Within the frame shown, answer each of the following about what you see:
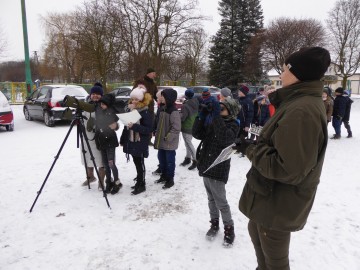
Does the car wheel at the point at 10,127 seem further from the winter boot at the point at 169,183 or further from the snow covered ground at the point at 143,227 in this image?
the winter boot at the point at 169,183

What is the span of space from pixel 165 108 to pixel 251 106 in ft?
8.79

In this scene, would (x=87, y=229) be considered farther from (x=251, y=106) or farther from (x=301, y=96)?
(x=251, y=106)

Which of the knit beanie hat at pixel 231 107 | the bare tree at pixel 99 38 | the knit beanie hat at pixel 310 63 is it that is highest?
the bare tree at pixel 99 38

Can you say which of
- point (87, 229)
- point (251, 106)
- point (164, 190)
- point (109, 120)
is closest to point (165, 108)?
point (109, 120)

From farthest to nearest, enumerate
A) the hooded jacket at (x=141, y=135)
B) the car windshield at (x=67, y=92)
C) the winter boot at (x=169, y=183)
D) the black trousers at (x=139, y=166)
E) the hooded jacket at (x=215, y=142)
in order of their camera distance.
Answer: the car windshield at (x=67, y=92) < the winter boot at (x=169, y=183) < the black trousers at (x=139, y=166) < the hooded jacket at (x=141, y=135) < the hooded jacket at (x=215, y=142)

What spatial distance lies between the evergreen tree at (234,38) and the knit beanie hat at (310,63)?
31337 mm

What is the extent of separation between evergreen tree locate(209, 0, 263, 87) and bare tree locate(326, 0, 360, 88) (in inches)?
313

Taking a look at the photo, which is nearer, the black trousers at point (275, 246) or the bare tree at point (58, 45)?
the black trousers at point (275, 246)

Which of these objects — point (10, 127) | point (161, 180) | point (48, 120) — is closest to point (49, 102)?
point (48, 120)

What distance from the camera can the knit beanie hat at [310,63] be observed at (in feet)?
5.45

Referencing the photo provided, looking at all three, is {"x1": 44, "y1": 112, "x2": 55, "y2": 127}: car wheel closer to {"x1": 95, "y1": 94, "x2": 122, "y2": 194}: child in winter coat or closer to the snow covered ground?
the snow covered ground

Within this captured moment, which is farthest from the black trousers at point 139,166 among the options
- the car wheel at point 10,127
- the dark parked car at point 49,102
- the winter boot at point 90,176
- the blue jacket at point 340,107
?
the car wheel at point 10,127

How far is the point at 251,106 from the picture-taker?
649cm

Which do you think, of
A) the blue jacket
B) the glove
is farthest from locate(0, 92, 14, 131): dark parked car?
the blue jacket
